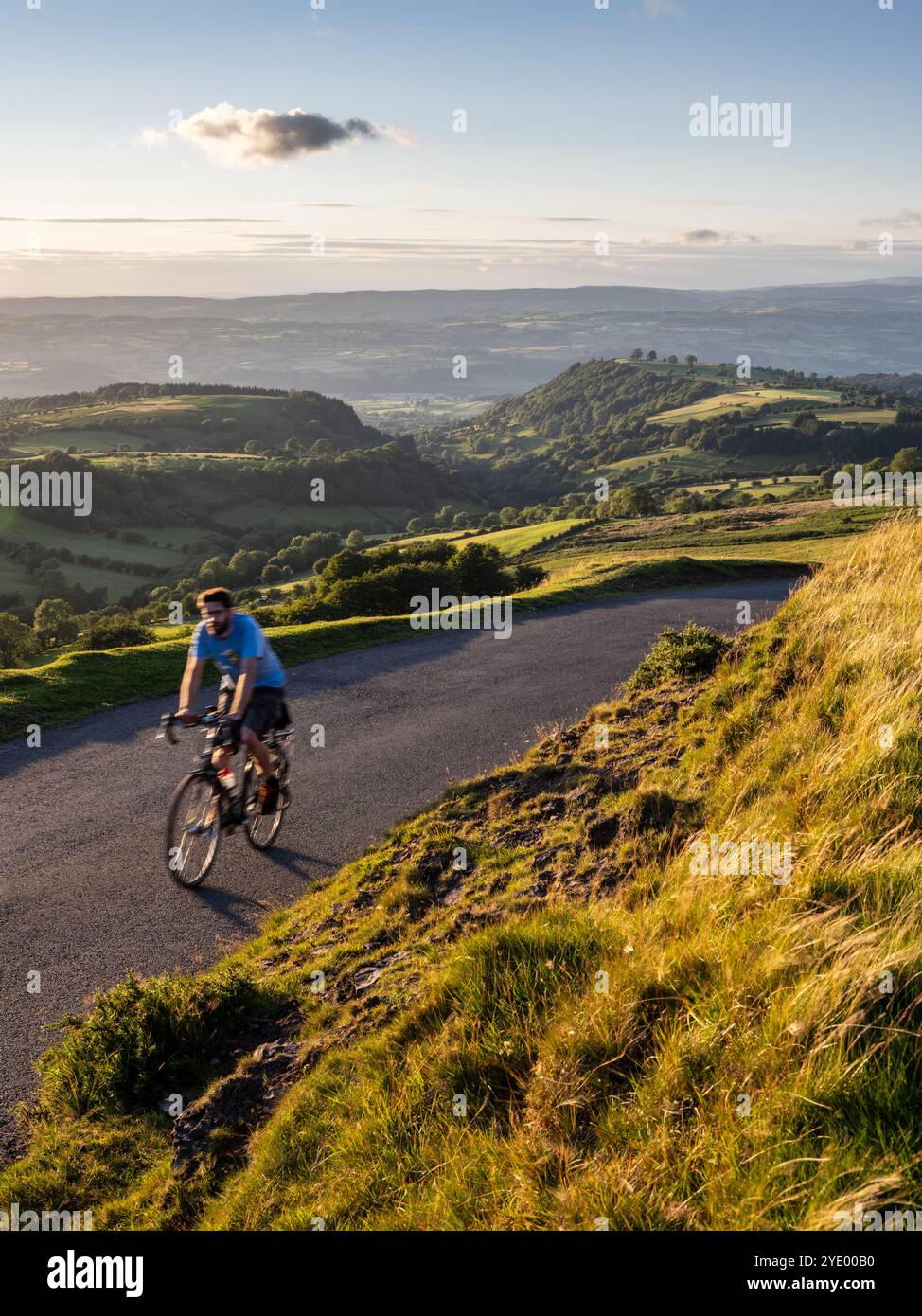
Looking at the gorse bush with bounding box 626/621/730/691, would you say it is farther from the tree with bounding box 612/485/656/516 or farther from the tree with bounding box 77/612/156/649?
the tree with bounding box 612/485/656/516

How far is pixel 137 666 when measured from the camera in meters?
17.2

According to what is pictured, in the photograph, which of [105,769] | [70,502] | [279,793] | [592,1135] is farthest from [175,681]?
[70,502]

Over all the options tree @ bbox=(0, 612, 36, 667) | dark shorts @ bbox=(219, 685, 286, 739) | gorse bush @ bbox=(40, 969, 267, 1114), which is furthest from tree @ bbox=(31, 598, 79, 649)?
gorse bush @ bbox=(40, 969, 267, 1114)

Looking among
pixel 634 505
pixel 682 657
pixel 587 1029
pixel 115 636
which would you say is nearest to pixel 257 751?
pixel 587 1029

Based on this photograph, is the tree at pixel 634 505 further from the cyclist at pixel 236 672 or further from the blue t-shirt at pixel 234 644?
the blue t-shirt at pixel 234 644

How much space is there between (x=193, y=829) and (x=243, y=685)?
69.8 inches

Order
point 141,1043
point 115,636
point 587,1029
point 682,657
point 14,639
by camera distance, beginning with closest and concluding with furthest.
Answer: point 587,1029 < point 141,1043 < point 682,657 < point 115,636 < point 14,639

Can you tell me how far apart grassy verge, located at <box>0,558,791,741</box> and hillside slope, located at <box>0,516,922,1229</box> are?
28.5 feet

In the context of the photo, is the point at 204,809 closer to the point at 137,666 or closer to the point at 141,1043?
the point at 141,1043

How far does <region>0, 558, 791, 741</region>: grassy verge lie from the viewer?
14219 millimetres

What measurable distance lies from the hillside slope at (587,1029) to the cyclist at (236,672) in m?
1.95

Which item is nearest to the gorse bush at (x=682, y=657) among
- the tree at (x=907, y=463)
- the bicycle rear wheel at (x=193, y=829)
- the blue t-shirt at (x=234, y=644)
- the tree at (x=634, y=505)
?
the blue t-shirt at (x=234, y=644)

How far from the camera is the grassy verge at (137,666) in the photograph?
1422cm

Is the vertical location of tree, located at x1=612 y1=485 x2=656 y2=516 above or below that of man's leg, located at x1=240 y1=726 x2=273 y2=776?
above
